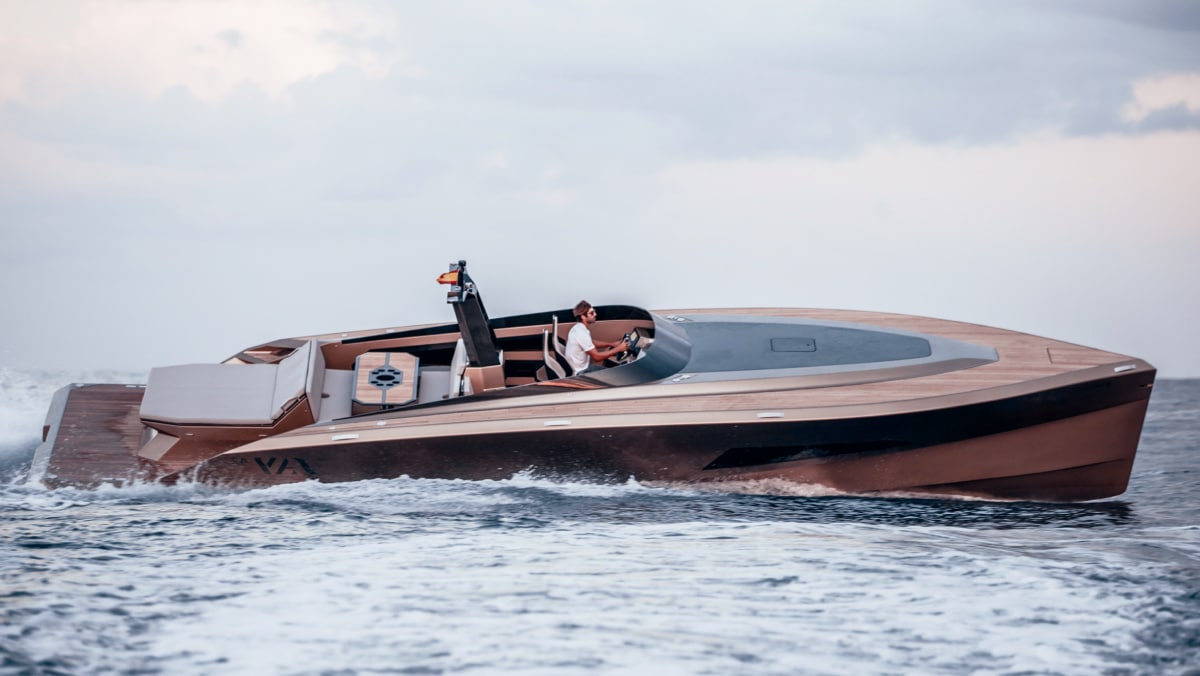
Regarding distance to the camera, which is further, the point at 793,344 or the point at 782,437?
the point at 793,344

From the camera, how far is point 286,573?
14.9ft

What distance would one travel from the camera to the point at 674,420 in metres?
5.61

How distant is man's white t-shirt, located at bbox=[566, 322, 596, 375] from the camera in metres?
6.48

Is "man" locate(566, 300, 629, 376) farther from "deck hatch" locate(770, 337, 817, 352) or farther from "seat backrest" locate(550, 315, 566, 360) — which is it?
"deck hatch" locate(770, 337, 817, 352)

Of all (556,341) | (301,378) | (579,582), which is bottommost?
(579,582)

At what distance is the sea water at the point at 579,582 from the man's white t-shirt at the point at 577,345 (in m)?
1.01

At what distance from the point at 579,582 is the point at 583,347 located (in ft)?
7.52

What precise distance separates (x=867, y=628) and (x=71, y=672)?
9.08 feet

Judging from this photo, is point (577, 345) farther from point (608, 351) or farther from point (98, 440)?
point (98, 440)

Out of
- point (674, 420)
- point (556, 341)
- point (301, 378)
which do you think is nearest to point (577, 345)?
point (556, 341)

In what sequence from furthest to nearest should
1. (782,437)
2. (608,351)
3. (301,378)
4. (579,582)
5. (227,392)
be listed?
(608,351) < (301,378) < (227,392) < (782,437) < (579,582)

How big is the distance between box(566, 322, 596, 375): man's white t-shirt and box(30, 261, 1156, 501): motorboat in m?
Result: 0.18

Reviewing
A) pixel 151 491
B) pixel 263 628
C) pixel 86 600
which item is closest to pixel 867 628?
pixel 263 628

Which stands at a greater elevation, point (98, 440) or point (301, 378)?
point (301, 378)
